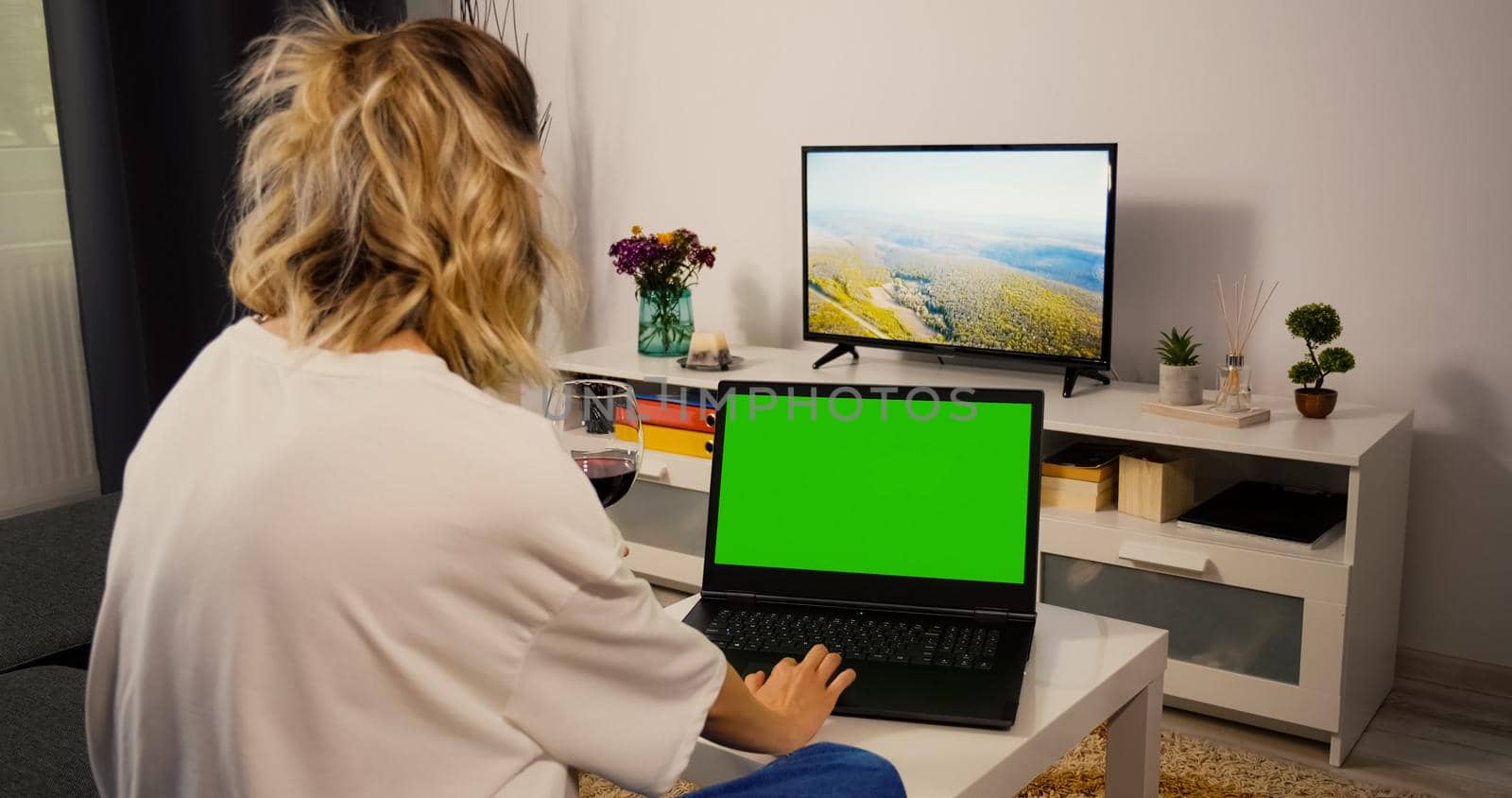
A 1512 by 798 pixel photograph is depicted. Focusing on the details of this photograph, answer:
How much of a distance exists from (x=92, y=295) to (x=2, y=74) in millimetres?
628

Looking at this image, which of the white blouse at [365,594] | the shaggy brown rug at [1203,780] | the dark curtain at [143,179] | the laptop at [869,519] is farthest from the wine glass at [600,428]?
the dark curtain at [143,179]

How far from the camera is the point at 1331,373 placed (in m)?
2.76

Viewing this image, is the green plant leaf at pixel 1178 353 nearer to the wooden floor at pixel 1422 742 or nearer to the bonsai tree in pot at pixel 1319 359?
the bonsai tree in pot at pixel 1319 359

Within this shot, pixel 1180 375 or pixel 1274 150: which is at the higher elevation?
pixel 1274 150

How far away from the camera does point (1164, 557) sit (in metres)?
2.46

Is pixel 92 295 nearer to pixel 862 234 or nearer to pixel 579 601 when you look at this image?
pixel 862 234

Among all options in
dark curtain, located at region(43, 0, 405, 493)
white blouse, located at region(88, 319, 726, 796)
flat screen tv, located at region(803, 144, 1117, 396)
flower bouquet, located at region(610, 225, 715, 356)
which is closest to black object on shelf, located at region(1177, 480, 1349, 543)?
flat screen tv, located at region(803, 144, 1117, 396)

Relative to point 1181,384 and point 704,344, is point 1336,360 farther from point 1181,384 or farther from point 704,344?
point 704,344

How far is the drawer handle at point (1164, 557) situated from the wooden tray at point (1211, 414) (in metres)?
0.26

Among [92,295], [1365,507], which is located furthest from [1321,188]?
[92,295]

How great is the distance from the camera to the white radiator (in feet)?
11.6

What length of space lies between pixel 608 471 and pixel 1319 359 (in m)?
1.81

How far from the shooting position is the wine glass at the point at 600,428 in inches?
49.3

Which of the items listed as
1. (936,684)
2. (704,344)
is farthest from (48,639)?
(704,344)
